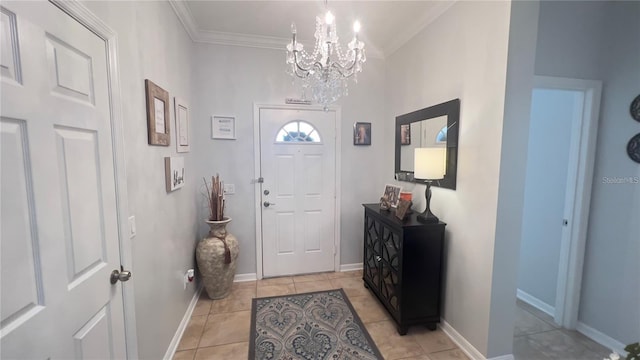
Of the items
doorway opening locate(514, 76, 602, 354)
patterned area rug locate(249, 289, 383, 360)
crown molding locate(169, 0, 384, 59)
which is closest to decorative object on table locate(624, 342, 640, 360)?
patterned area rug locate(249, 289, 383, 360)

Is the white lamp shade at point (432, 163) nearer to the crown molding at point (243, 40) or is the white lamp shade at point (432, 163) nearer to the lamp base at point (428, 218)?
the lamp base at point (428, 218)

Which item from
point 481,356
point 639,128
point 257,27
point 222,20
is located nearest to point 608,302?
point 481,356

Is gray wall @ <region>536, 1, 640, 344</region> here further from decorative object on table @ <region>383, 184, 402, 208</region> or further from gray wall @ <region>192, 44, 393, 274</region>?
gray wall @ <region>192, 44, 393, 274</region>

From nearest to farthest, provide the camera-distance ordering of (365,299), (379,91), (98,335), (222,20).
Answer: (98,335) < (222,20) < (365,299) < (379,91)

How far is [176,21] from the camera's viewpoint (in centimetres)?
217

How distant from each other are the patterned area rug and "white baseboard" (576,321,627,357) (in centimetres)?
180

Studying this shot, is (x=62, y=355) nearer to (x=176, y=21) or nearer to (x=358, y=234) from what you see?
(x=176, y=21)

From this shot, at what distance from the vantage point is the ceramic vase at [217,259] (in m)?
2.54

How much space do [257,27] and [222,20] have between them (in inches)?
13.1

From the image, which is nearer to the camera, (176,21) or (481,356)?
(481,356)

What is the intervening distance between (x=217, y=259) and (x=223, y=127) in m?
1.40

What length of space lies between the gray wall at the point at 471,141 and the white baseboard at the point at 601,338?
1.11 metres

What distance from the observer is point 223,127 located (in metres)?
2.89

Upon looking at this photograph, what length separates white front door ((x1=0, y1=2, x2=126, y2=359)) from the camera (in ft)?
2.35
